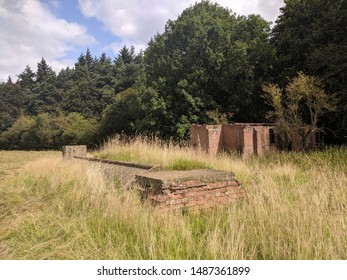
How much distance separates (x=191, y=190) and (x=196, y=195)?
13cm

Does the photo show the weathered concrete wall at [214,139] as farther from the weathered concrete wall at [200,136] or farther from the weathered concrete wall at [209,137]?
the weathered concrete wall at [200,136]

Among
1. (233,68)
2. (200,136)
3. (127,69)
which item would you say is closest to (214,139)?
(200,136)

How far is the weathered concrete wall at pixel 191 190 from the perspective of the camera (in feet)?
16.3

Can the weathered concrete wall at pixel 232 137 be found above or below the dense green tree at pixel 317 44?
below

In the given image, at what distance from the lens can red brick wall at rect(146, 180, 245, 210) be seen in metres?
4.93

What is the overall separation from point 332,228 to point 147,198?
9.16 ft

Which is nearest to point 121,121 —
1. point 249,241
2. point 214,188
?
point 214,188

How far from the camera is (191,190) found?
5.25 meters

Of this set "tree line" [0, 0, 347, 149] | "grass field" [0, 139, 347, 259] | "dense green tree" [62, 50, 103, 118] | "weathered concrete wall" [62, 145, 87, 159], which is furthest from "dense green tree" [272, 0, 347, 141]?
"dense green tree" [62, 50, 103, 118]

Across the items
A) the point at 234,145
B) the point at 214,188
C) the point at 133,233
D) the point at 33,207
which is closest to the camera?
the point at 133,233

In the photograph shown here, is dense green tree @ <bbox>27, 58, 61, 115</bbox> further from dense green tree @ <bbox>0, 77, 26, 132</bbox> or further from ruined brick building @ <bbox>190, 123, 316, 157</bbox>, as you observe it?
ruined brick building @ <bbox>190, 123, 316, 157</bbox>

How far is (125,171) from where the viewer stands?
7.66m

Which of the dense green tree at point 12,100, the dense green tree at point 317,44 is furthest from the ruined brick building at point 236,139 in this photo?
the dense green tree at point 12,100
